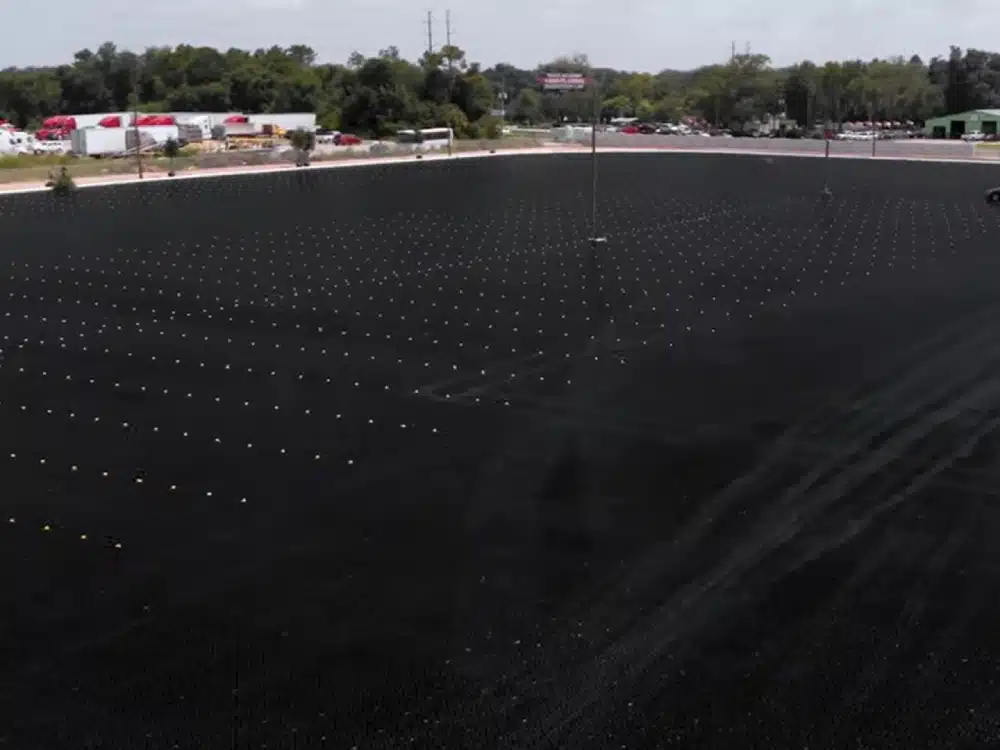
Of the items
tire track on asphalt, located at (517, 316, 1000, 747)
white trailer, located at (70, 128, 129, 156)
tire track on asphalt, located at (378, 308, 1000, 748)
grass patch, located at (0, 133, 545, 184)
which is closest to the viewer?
tire track on asphalt, located at (378, 308, 1000, 748)

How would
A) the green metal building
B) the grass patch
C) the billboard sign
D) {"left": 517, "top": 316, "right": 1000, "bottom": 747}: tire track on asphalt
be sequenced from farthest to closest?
the billboard sign, the green metal building, the grass patch, {"left": 517, "top": 316, "right": 1000, "bottom": 747}: tire track on asphalt

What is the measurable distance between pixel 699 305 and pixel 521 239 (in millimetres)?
11411

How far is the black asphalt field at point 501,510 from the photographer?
851cm

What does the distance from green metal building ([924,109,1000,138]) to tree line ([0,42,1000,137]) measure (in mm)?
10856

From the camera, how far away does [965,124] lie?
3693 inches

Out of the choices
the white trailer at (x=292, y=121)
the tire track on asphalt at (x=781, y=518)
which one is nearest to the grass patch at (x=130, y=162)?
the white trailer at (x=292, y=121)

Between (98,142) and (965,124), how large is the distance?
233 feet

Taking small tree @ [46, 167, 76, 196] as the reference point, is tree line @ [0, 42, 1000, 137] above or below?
above

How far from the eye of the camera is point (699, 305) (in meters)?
23.0

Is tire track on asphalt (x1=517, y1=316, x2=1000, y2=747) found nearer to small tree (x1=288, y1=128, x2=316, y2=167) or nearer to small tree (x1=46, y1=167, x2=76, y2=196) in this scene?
small tree (x1=46, y1=167, x2=76, y2=196)

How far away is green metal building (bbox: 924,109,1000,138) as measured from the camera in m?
91.6

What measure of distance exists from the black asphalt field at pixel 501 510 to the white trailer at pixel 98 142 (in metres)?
48.1

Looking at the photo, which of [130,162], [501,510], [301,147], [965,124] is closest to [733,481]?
[501,510]

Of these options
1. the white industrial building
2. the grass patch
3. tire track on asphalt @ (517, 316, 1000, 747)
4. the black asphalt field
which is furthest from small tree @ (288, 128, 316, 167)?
tire track on asphalt @ (517, 316, 1000, 747)
